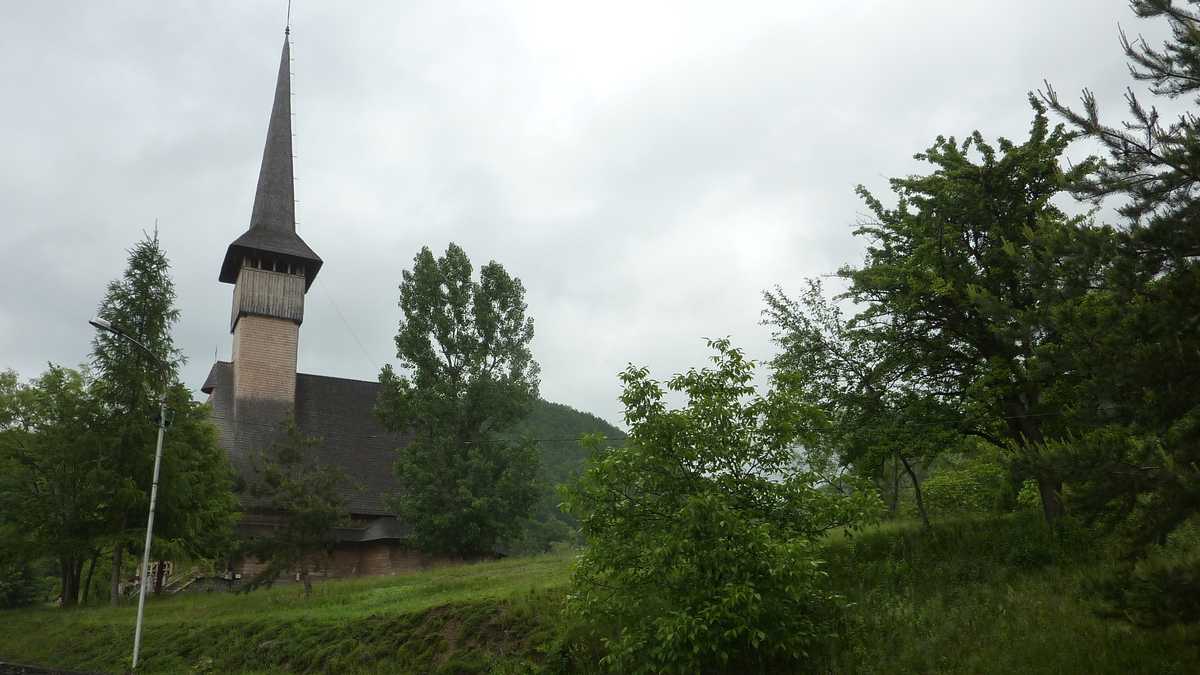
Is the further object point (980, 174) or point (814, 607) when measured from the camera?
point (980, 174)

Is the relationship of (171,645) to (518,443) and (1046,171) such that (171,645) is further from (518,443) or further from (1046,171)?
(1046,171)

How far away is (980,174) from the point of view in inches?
677

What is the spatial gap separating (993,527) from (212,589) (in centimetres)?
2939

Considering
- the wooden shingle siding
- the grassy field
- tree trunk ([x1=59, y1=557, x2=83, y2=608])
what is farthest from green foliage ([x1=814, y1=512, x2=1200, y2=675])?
the wooden shingle siding

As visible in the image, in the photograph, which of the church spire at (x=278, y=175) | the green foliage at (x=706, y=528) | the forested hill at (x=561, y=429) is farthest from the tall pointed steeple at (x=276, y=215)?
the green foliage at (x=706, y=528)

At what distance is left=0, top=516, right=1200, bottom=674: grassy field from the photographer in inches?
476

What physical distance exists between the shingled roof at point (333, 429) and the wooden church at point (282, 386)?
0.16 feet

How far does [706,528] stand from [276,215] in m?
37.9

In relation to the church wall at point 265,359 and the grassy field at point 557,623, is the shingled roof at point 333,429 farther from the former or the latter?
the grassy field at point 557,623

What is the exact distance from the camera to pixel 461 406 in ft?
→ 107

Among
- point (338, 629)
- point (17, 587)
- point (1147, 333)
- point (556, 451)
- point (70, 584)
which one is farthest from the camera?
point (556, 451)

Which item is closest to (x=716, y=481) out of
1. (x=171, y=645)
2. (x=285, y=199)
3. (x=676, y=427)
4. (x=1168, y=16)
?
(x=676, y=427)

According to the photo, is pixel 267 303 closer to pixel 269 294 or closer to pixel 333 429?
pixel 269 294

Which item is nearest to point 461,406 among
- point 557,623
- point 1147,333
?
point 557,623
